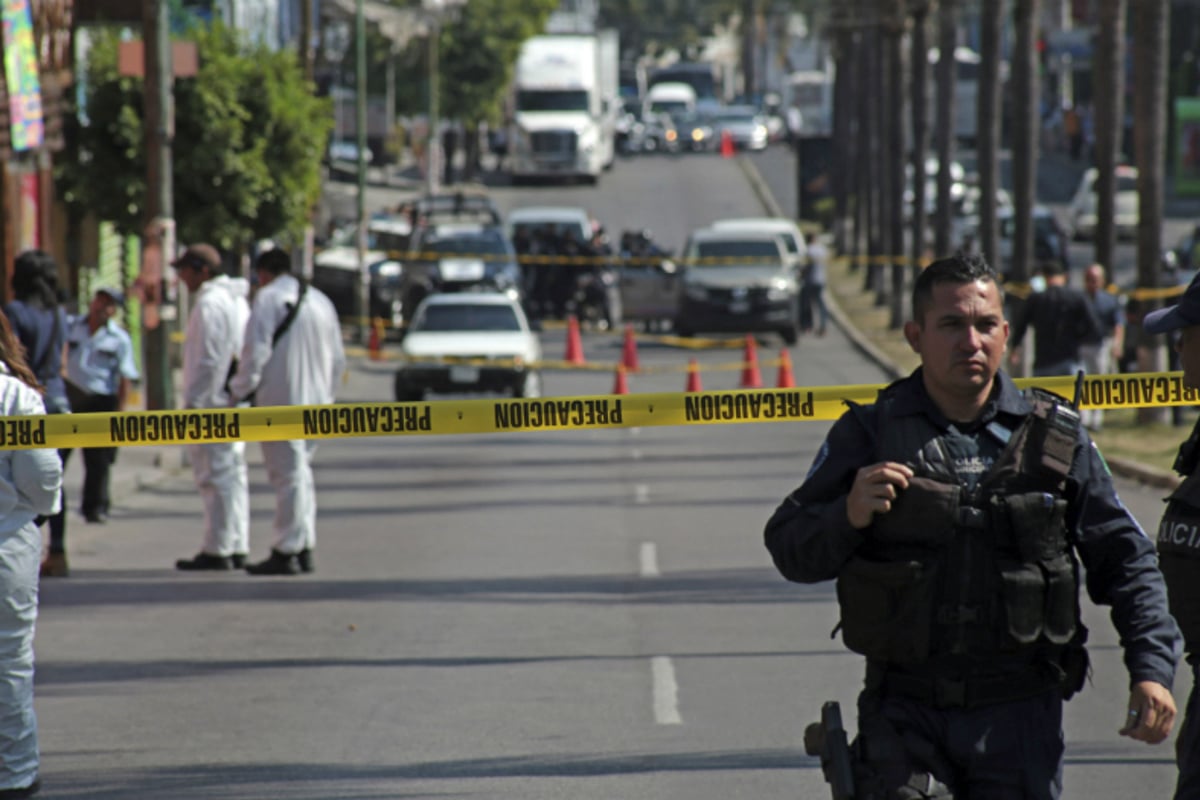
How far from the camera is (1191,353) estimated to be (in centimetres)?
516

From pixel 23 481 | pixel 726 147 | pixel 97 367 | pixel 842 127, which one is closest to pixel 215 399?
pixel 97 367

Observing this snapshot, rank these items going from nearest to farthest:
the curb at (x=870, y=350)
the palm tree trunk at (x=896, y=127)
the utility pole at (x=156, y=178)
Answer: the curb at (x=870, y=350) → the utility pole at (x=156, y=178) → the palm tree trunk at (x=896, y=127)

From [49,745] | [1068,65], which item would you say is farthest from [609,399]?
[1068,65]

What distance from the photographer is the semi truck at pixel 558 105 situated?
71.8 meters

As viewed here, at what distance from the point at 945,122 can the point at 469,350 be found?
16.3 metres

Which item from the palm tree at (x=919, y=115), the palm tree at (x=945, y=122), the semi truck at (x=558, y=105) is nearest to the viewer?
the palm tree at (x=945, y=122)

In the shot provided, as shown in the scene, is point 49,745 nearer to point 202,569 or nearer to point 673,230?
point 202,569

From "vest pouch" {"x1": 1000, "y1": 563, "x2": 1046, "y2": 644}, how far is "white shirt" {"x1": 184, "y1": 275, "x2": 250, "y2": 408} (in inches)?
369

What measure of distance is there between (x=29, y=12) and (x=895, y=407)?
21109 mm

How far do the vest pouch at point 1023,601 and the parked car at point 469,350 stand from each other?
20.1 metres

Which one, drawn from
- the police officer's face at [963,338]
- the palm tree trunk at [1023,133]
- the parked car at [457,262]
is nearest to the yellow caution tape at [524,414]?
the police officer's face at [963,338]

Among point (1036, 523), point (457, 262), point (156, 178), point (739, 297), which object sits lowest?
point (739, 297)

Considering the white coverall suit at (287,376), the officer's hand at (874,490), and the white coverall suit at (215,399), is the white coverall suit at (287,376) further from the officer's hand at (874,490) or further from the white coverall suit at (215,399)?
the officer's hand at (874,490)

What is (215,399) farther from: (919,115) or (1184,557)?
(919,115)
